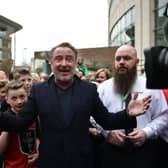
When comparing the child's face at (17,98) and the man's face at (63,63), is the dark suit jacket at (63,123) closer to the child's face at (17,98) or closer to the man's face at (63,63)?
the man's face at (63,63)

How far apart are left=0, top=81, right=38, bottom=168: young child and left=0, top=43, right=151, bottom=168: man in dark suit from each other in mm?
372

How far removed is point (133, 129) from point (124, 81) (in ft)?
1.54

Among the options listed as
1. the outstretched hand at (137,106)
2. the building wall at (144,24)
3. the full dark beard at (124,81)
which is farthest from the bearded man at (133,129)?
the building wall at (144,24)

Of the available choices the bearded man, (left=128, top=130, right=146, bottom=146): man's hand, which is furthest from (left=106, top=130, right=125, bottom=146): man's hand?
(left=128, top=130, right=146, bottom=146): man's hand

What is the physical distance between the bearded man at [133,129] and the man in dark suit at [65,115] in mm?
505

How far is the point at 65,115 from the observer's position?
3467mm

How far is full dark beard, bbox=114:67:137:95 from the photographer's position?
4207 mm

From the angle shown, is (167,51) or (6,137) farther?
(6,137)

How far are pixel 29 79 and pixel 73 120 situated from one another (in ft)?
6.57

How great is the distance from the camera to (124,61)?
4.24 meters

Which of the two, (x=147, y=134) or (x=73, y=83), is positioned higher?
(x=73, y=83)

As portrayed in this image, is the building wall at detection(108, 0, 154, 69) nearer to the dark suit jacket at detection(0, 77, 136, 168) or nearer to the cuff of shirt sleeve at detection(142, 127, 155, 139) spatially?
the cuff of shirt sleeve at detection(142, 127, 155, 139)

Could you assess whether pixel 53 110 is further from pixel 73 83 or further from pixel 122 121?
pixel 122 121

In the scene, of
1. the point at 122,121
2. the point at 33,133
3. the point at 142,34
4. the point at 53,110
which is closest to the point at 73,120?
the point at 53,110
